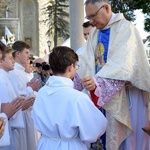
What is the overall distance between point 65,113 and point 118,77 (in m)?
0.64

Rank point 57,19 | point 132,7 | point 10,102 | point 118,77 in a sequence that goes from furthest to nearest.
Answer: point 57,19
point 132,7
point 10,102
point 118,77

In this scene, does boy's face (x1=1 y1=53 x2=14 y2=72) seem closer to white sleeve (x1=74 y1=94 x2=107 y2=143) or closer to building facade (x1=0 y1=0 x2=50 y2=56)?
white sleeve (x1=74 y1=94 x2=107 y2=143)

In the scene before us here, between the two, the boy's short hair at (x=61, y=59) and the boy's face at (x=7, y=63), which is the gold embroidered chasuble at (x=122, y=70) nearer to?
the boy's short hair at (x=61, y=59)

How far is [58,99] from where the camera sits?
2.74 metres

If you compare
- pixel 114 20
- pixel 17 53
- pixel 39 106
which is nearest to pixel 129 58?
pixel 114 20

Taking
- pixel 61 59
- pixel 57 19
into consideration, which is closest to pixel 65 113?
pixel 61 59

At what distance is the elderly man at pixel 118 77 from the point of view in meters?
3.05

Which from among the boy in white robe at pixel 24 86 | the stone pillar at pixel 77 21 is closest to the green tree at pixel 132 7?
the stone pillar at pixel 77 21

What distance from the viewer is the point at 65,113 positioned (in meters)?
2.70

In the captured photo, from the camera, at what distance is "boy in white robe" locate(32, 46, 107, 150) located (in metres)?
2.69

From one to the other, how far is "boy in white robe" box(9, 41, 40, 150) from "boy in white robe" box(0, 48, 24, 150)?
27 centimetres

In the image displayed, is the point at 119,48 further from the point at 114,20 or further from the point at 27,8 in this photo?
the point at 27,8

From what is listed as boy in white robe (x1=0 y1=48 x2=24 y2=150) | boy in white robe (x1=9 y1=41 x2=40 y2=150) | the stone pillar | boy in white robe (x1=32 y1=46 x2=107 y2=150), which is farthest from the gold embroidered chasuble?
the stone pillar

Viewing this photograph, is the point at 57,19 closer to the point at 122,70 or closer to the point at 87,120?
the point at 122,70
